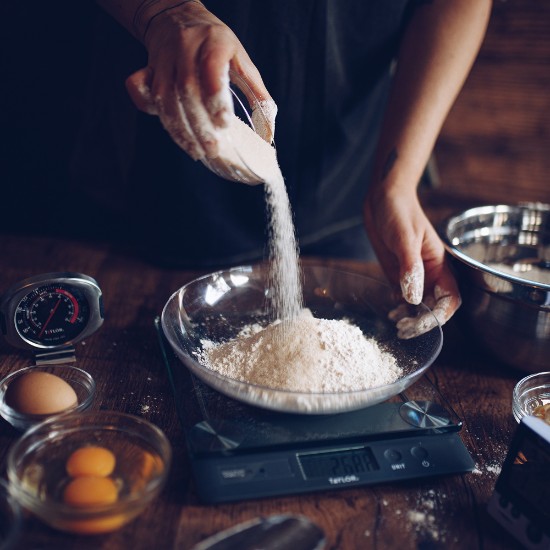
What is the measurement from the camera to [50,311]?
1.09m

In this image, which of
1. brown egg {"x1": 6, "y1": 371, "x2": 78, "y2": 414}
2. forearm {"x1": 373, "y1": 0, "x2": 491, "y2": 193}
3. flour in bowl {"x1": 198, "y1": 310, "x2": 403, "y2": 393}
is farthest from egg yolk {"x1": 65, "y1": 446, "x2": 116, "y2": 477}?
forearm {"x1": 373, "y1": 0, "x2": 491, "y2": 193}

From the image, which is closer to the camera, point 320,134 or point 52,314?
point 52,314

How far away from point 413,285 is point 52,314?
67cm

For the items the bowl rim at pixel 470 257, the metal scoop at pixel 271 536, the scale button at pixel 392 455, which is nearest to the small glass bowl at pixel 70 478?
the metal scoop at pixel 271 536

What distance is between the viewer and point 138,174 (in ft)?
5.00

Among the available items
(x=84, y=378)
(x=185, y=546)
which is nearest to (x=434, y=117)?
(x=84, y=378)

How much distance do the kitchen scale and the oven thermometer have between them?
216 millimetres

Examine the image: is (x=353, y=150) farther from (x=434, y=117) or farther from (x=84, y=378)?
(x=84, y=378)

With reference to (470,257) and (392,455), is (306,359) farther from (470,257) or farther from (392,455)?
(470,257)

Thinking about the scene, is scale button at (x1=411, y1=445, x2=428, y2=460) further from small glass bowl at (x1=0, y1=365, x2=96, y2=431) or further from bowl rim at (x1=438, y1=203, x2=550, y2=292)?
small glass bowl at (x1=0, y1=365, x2=96, y2=431)

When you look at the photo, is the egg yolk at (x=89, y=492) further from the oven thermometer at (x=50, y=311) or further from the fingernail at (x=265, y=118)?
the fingernail at (x=265, y=118)

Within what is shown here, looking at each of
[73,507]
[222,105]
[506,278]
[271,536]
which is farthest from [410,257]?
[73,507]

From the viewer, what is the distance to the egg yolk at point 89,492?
0.78 m

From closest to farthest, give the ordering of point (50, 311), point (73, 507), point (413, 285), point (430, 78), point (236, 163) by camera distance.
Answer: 1. point (73, 507)
2. point (236, 163)
3. point (50, 311)
4. point (413, 285)
5. point (430, 78)
